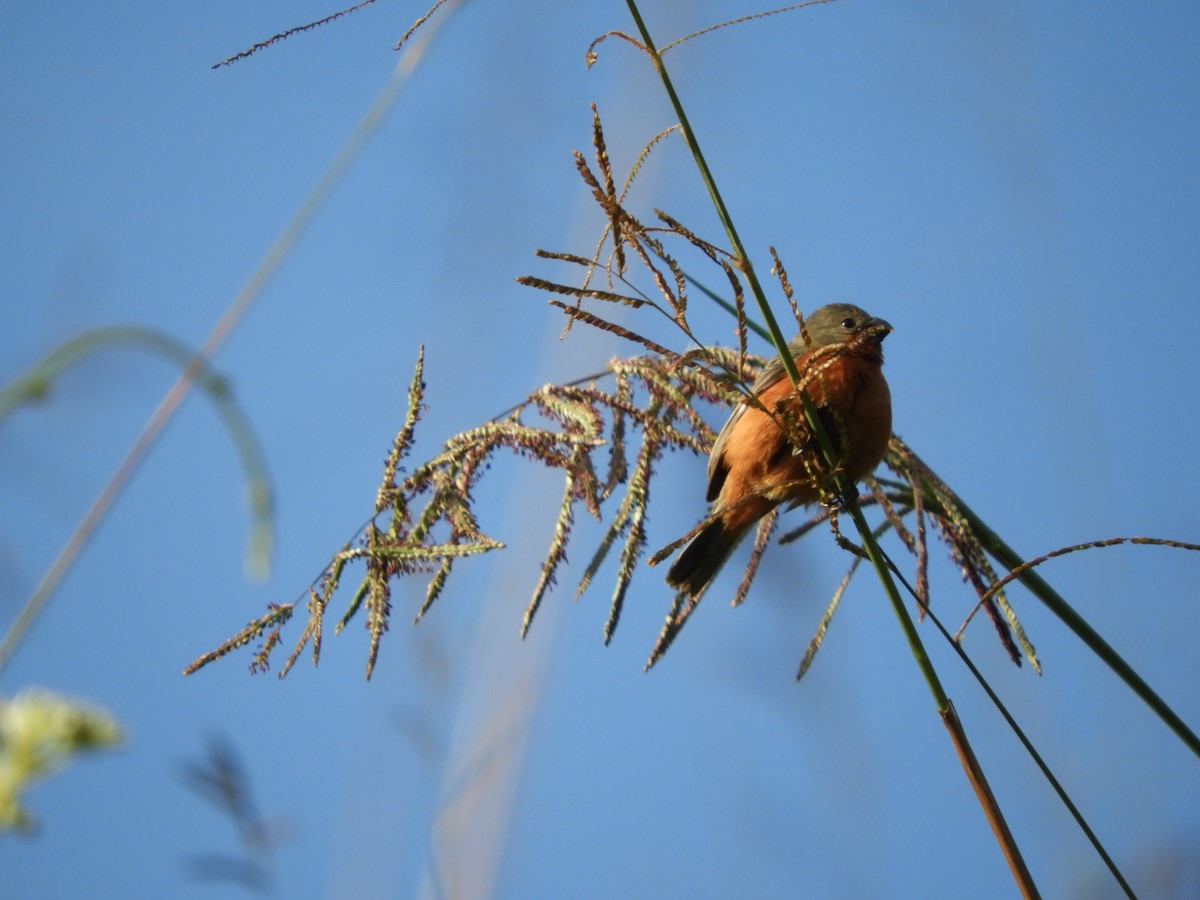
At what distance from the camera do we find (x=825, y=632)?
199 cm

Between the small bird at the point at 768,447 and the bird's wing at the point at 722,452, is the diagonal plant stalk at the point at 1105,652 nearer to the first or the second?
the small bird at the point at 768,447

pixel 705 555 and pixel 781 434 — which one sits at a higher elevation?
pixel 781 434

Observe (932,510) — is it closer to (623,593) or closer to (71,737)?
(623,593)

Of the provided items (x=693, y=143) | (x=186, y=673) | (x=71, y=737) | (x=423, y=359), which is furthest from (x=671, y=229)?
(x=71, y=737)

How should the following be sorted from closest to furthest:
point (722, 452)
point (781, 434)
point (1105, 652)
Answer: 1. point (1105, 652)
2. point (781, 434)
3. point (722, 452)

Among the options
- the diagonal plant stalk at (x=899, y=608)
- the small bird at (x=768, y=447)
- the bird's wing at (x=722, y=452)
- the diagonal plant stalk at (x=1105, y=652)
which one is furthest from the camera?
the bird's wing at (x=722, y=452)

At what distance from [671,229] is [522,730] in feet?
3.41

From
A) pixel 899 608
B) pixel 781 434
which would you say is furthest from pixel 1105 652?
pixel 781 434

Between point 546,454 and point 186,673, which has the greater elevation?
point 546,454

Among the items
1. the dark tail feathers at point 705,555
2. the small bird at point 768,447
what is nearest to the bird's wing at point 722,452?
the small bird at point 768,447

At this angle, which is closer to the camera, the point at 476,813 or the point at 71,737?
the point at 71,737

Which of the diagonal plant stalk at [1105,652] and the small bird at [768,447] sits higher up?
the small bird at [768,447]

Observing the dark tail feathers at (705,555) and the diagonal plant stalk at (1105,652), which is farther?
the dark tail feathers at (705,555)

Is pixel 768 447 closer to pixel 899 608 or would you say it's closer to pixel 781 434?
pixel 781 434
